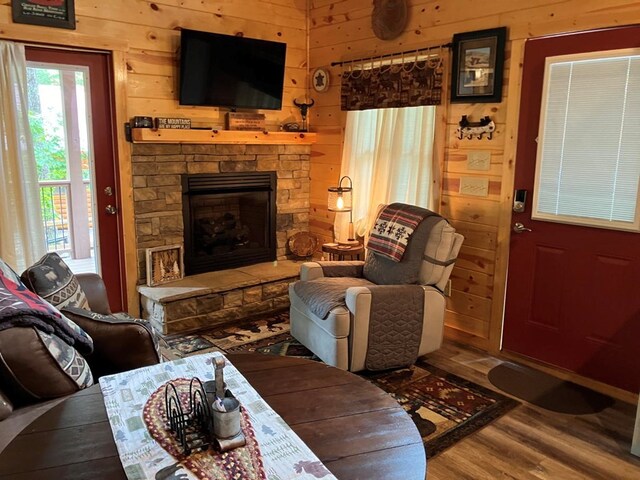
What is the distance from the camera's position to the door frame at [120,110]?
3428 mm

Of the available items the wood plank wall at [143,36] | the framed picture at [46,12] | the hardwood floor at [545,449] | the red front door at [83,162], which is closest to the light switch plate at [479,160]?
the hardwood floor at [545,449]

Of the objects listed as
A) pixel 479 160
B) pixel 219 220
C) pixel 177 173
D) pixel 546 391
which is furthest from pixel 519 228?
pixel 177 173

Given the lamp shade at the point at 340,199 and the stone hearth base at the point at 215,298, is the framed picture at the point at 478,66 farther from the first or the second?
the stone hearth base at the point at 215,298

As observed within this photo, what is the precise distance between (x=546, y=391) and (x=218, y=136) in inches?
119

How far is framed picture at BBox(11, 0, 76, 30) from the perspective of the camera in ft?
10.9

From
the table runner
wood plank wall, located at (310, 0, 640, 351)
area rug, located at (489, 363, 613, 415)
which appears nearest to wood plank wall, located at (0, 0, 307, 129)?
wood plank wall, located at (310, 0, 640, 351)

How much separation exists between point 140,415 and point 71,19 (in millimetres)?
3040

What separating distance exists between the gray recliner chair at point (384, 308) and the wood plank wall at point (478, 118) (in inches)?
14.5

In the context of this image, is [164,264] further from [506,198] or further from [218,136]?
[506,198]

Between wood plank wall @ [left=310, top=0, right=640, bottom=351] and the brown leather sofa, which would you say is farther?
wood plank wall @ [left=310, top=0, right=640, bottom=351]

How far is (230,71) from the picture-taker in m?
4.23

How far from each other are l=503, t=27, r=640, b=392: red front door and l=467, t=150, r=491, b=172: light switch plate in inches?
9.0

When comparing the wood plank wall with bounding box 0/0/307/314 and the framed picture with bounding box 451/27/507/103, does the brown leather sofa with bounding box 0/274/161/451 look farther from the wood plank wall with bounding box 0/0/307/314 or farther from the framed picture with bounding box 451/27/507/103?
the framed picture with bounding box 451/27/507/103

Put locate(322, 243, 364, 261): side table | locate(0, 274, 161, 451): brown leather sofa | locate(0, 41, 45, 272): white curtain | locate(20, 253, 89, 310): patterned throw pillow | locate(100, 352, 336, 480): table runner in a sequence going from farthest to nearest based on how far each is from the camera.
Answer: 1. locate(322, 243, 364, 261): side table
2. locate(0, 41, 45, 272): white curtain
3. locate(20, 253, 89, 310): patterned throw pillow
4. locate(0, 274, 161, 451): brown leather sofa
5. locate(100, 352, 336, 480): table runner
